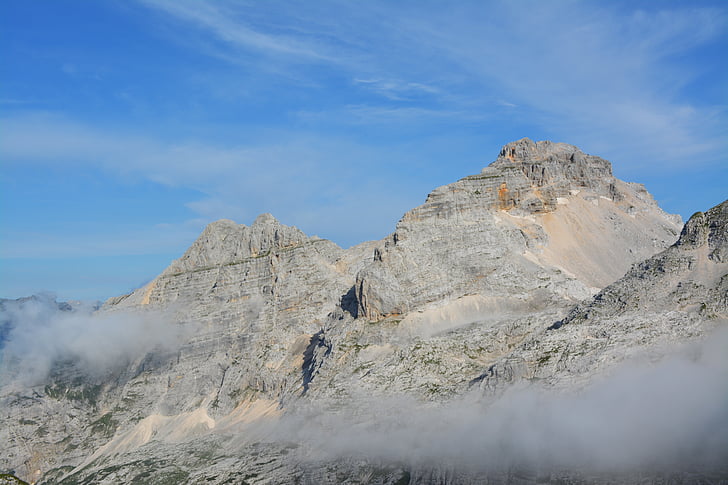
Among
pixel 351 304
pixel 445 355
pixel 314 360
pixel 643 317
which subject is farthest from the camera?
pixel 351 304

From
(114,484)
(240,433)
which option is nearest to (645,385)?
(240,433)

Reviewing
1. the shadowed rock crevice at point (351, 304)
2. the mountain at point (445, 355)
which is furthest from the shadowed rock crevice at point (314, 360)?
the shadowed rock crevice at point (351, 304)

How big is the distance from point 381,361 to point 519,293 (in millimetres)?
38302

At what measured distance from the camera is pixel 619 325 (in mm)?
121188

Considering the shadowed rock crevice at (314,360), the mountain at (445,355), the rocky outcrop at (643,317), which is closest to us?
the rocky outcrop at (643,317)

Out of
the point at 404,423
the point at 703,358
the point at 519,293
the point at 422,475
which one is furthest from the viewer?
the point at 519,293

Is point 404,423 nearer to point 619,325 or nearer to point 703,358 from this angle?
point 619,325

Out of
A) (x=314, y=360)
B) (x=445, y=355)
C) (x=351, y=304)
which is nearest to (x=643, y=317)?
(x=445, y=355)

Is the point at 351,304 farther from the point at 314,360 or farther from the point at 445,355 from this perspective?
the point at 445,355

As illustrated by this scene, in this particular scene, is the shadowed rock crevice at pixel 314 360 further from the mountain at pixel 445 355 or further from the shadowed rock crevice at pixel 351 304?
the shadowed rock crevice at pixel 351 304

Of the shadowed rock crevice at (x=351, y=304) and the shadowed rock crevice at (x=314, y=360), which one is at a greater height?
the shadowed rock crevice at (x=351, y=304)

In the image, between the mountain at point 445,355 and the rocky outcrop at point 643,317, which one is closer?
the rocky outcrop at point 643,317

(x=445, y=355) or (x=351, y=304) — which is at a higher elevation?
(x=351, y=304)

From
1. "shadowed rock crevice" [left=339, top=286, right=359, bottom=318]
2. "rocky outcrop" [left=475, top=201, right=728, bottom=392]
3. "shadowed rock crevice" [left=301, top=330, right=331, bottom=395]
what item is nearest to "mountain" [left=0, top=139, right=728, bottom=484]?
"rocky outcrop" [left=475, top=201, right=728, bottom=392]
